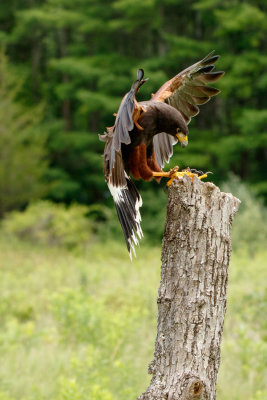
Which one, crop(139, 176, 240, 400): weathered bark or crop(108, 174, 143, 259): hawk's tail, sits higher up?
crop(108, 174, 143, 259): hawk's tail

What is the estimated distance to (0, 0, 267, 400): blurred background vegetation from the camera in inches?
234

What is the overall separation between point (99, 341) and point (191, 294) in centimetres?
214

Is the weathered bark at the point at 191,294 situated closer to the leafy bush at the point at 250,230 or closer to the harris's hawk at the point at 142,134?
the harris's hawk at the point at 142,134

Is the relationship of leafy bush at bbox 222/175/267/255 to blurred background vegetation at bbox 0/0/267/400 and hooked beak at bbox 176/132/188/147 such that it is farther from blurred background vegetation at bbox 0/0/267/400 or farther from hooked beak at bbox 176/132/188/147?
hooked beak at bbox 176/132/188/147

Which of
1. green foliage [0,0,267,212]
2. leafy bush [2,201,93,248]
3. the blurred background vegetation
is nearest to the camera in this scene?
the blurred background vegetation

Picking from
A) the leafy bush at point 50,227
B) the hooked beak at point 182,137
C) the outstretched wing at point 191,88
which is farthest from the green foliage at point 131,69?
the hooked beak at point 182,137

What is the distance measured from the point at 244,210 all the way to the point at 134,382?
8.39 m

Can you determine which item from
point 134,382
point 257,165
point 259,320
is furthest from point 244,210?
point 134,382

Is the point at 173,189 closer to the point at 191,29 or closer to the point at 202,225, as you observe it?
the point at 202,225

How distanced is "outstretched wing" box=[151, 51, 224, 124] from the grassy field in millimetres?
1603

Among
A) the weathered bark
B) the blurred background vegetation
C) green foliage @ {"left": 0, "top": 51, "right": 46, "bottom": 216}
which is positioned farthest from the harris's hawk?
green foliage @ {"left": 0, "top": 51, "right": 46, "bottom": 216}

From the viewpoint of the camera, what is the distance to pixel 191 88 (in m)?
2.97

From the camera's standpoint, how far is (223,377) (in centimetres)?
420

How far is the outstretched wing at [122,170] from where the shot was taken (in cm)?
234
